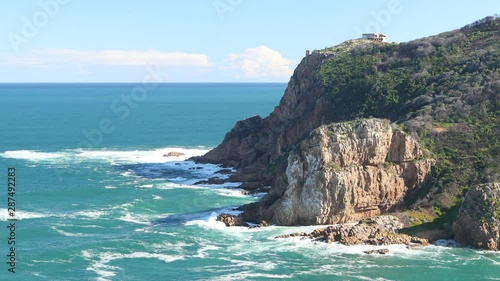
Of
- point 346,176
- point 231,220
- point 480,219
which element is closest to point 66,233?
point 231,220

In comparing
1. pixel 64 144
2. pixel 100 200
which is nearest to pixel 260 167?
pixel 100 200

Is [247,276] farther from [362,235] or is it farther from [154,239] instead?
[154,239]

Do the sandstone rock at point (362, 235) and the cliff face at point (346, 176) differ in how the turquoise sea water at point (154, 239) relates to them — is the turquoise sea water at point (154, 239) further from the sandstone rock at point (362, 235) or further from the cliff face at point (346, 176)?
the cliff face at point (346, 176)

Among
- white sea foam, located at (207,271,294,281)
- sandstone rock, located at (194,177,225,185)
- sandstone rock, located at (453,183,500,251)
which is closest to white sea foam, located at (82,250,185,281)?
white sea foam, located at (207,271,294,281)

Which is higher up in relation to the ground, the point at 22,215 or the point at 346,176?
the point at 346,176

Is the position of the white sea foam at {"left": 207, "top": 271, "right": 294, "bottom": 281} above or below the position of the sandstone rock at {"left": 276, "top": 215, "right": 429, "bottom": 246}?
below

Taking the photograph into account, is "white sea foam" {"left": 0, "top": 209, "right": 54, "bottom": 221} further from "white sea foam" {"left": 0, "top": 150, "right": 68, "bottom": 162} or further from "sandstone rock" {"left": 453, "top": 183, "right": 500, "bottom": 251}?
"sandstone rock" {"left": 453, "top": 183, "right": 500, "bottom": 251}

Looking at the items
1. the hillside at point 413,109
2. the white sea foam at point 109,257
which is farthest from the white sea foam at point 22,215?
the hillside at point 413,109
